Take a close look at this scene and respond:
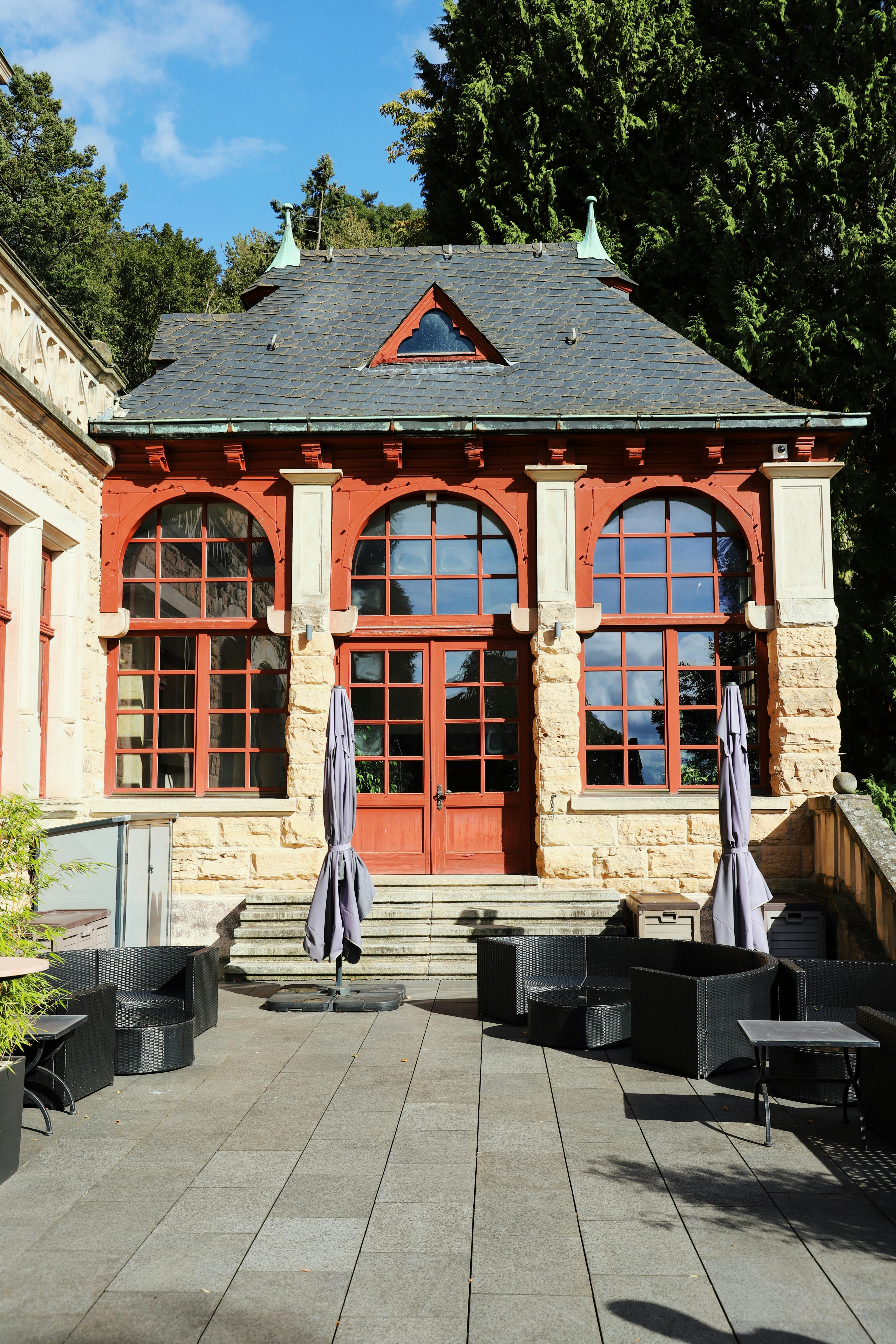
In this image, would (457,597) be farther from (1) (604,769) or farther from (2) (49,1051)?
(2) (49,1051)

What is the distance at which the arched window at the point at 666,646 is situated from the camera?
10891 mm

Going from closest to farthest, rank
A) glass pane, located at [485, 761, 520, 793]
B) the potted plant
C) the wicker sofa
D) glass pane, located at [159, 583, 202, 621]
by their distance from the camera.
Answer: the potted plant
the wicker sofa
glass pane, located at [485, 761, 520, 793]
glass pane, located at [159, 583, 202, 621]

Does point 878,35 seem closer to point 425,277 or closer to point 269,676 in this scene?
point 425,277

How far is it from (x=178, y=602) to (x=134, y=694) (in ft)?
3.39

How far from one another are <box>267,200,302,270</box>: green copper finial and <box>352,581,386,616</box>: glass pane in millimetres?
4793

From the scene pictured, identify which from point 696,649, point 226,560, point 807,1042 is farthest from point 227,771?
point 807,1042

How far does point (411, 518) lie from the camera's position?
37.1ft

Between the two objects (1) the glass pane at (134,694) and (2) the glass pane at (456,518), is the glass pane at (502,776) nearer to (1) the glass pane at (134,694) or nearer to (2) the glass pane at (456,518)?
(2) the glass pane at (456,518)

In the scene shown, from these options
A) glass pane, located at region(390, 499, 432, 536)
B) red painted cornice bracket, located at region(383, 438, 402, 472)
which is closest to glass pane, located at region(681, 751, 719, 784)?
glass pane, located at region(390, 499, 432, 536)

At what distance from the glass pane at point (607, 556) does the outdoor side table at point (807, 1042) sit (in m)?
6.19

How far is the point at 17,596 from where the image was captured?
9.02 m

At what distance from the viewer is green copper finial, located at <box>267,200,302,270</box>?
13.6m

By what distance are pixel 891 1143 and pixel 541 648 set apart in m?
6.24

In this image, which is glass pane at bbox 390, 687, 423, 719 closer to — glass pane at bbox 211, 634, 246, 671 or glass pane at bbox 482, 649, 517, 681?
glass pane at bbox 482, 649, 517, 681
